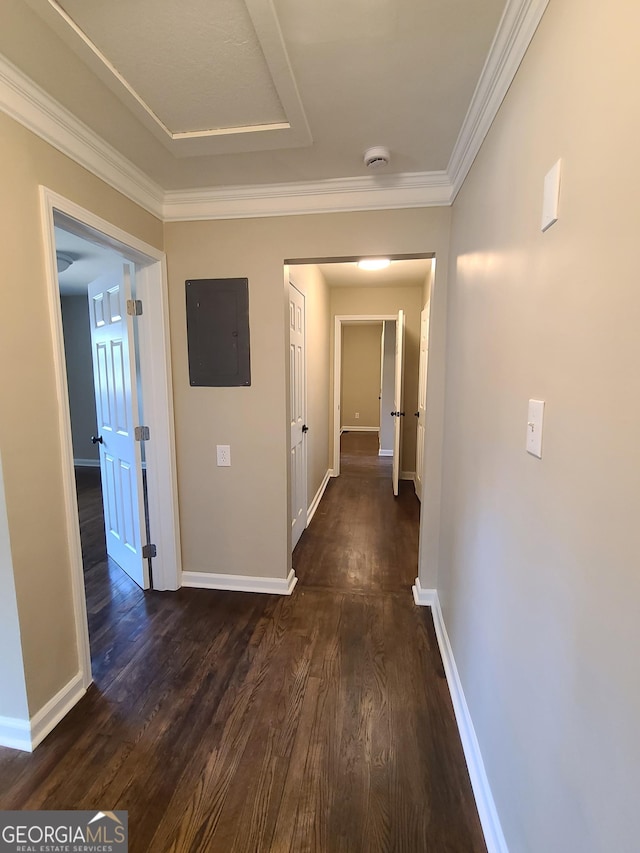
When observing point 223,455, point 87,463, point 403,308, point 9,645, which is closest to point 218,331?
point 223,455

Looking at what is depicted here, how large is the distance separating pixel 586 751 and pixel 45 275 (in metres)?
2.09

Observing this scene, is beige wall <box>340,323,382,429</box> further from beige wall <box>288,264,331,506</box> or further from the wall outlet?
the wall outlet

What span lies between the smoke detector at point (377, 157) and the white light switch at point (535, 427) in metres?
1.46

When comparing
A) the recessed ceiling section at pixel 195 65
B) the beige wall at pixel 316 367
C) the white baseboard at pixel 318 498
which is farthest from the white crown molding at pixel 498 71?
the white baseboard at pixel 318 498

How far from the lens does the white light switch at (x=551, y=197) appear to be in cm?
82

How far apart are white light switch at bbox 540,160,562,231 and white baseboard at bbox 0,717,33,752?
2353mm

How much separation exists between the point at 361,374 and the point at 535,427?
725cm

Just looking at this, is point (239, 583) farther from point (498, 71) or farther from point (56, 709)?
point (498, 71)

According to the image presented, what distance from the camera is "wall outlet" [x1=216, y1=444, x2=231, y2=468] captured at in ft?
7.84

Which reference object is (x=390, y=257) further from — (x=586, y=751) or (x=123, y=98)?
(x=586, y=751)

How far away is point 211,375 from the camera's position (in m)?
2.33

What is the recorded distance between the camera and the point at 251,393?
7.60ft

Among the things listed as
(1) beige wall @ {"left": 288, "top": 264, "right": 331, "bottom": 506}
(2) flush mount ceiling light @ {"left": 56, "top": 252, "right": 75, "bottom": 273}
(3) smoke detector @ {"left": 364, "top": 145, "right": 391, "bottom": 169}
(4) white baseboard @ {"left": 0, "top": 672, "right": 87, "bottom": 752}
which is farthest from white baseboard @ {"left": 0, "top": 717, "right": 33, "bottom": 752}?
(2) flush mount ceiling light @ {"left": 56, "top": 252, "right": 75, "bottom": 273}

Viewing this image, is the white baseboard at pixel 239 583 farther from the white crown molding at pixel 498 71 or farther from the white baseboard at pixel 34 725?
the white crown molding at pixel 498 71
